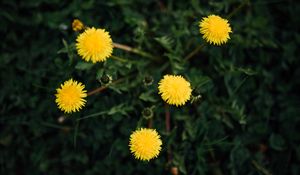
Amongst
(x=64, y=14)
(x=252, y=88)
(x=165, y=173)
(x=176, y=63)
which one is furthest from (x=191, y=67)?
(x=64, y=14)

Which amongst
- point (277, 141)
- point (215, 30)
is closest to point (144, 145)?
point (215, 30)

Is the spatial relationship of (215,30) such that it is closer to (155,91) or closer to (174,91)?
(174,91)

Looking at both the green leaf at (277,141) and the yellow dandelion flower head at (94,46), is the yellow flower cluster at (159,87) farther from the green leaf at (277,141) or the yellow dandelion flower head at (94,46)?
the green leaf at (277,141)

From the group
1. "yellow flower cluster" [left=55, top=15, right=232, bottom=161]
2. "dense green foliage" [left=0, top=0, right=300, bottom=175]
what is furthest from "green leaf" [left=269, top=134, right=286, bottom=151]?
"yellow flower cluster" [left=55, top=15, right=232, bottom=161]

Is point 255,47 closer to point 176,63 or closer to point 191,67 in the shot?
point 191,67

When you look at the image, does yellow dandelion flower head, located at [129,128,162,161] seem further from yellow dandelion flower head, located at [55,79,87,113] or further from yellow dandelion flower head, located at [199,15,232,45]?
yellow dandelion flower head, located at [199,15,232,45]

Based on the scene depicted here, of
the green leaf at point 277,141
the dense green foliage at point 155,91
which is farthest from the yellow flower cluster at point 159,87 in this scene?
the green leaf at point 277,141
